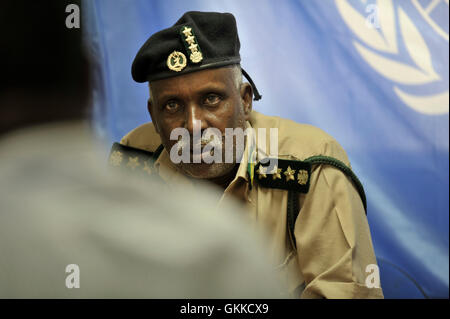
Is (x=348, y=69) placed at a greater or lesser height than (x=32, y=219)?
greater

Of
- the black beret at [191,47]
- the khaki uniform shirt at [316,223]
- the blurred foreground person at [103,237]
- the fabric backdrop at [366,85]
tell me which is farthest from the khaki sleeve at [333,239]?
the blurred foreground person at [103,237]

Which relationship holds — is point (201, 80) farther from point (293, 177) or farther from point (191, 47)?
point (293, 177)

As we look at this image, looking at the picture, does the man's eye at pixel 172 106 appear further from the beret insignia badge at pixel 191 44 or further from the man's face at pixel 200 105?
the beret insignia badge at pixel 191 44

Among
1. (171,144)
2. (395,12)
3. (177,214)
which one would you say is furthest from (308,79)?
(177,214)

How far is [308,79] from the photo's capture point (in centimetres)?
140

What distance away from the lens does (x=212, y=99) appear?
4.12 ft

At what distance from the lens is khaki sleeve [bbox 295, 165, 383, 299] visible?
3.79 ft

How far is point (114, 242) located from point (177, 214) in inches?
2.9

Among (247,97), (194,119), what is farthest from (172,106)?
(247,97)

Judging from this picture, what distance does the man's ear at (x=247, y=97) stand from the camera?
133cm

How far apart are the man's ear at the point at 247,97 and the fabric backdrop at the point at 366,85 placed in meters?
0.07

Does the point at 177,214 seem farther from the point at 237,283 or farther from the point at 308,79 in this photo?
the point at 308,79

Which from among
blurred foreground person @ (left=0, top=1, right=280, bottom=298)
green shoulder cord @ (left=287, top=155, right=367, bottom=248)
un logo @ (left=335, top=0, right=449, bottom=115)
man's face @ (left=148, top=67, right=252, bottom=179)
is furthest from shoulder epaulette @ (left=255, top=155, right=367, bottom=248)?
blurred foreground person @ (left=0, top=1, right=280, bottom=298)

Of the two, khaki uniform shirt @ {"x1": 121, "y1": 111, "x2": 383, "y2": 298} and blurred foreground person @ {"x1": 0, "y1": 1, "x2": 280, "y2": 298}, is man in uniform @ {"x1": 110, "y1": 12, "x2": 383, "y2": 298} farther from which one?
blurred foreground person @ {"x1": 0, "y1": 1, "x2": 280, "y2": 298}
